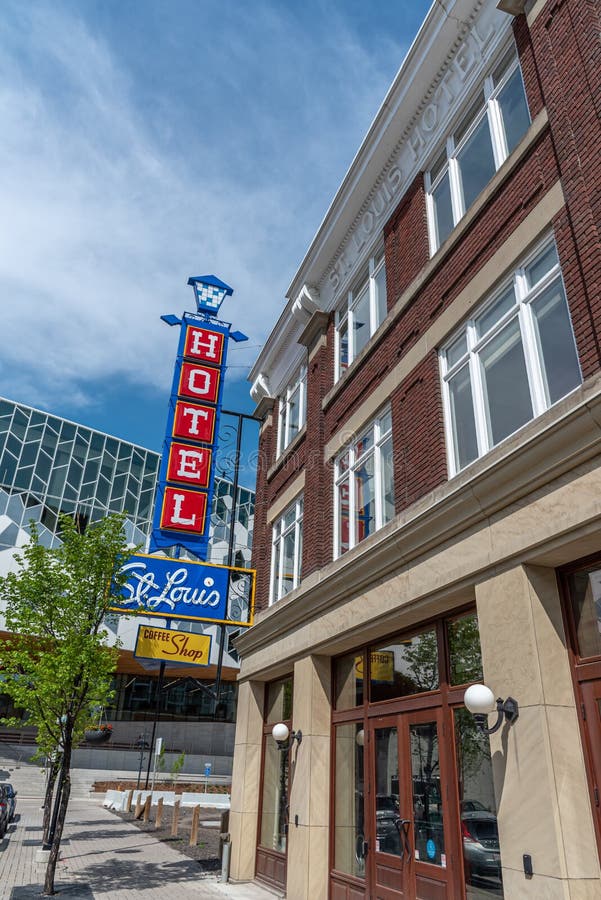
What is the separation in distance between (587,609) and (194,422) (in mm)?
13128

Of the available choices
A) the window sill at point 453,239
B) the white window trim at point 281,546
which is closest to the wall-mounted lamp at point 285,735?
the white window trim at point 281,546

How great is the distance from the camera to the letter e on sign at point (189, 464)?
57.3 ft

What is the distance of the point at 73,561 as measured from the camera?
13773 mm

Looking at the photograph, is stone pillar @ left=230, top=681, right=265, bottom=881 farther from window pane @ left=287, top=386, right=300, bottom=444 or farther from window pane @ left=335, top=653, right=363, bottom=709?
window pane @ left=287, top=386, right=300, bottom=444

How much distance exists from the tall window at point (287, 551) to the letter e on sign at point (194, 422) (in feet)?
10.5

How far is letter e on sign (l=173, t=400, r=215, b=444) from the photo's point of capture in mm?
17969

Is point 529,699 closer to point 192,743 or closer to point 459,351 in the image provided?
point 459,351

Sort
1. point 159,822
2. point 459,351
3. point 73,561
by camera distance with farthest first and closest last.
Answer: point 159,822 → point 73,561 → point 459,351

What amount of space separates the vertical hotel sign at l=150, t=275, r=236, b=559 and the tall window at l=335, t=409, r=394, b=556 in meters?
5.30

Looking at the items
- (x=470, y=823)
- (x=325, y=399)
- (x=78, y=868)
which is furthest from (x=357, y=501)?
(x=78, y=868)

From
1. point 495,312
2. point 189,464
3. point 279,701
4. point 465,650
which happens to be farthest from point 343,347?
point 279,701

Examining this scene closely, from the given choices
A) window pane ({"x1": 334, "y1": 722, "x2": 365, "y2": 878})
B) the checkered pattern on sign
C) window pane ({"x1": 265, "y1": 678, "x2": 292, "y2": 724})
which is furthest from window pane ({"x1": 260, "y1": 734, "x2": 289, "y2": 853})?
the checkered pattern on sign

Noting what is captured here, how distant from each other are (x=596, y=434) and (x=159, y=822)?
74.7 ft

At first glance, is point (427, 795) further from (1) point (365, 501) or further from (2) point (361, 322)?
(2) point (361, 322)
